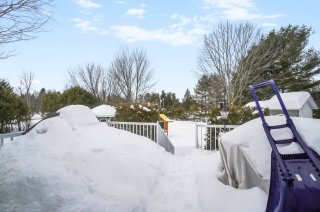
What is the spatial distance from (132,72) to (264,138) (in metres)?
18.0

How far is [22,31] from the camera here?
387 centimetres

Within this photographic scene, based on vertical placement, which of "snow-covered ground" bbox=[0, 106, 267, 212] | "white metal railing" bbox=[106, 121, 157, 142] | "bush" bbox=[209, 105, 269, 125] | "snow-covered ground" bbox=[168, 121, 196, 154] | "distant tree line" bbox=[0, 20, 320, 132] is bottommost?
"snow-covered ground" bbox=[168, 121, 196, 154]

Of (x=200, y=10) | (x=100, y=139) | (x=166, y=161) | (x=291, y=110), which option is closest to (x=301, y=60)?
(x=291, y=110)

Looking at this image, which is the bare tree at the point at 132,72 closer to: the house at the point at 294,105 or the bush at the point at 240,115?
the house at the point at 294,105

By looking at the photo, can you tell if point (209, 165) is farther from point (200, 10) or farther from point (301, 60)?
point (301, 60)

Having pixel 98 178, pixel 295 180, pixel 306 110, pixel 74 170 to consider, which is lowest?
pixel 98 178

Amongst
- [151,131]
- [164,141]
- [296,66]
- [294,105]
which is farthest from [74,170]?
[296,66]

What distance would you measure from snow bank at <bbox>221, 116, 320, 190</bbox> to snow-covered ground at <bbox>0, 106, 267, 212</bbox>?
0.29 meters

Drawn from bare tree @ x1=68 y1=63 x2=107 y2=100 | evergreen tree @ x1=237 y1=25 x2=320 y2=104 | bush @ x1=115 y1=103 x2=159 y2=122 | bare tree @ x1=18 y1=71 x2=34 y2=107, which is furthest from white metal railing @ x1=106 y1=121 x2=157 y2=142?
bare tree @ x1=18 y1=71 x2=34 y2=107

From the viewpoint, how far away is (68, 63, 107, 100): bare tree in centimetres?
2495

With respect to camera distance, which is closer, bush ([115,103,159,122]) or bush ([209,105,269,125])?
bush ([209,105,269,125])

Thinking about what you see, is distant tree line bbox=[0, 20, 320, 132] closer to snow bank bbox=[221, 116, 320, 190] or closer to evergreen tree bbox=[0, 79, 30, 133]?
evergreen tree bbox=[0, 79, 30, 133]

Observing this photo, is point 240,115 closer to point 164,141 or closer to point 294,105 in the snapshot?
point 164,141

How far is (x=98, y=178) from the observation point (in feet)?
12.3
